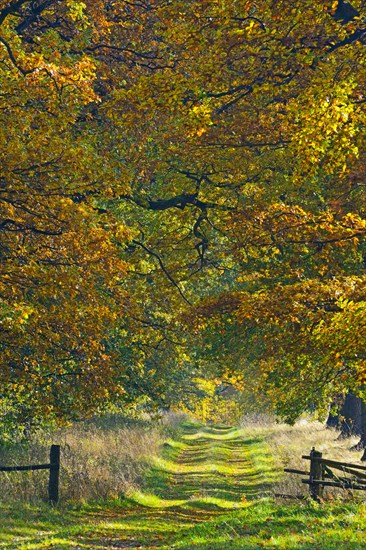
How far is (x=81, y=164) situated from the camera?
12094 mm

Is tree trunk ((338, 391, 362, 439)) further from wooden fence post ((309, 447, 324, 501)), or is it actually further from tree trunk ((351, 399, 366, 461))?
wooden fence post ((309, 447, 324, 501))

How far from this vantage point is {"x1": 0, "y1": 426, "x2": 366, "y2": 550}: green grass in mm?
12078

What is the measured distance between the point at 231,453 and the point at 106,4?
73.7 ft

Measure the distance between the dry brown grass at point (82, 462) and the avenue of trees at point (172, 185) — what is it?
1825 mm

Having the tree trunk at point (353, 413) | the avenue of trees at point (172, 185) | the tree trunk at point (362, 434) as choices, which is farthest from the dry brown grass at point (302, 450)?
the avenue of trees at point (172, 185)

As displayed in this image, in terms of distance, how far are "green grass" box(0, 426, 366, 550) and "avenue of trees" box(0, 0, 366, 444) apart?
240 centimetres

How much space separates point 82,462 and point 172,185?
842cm

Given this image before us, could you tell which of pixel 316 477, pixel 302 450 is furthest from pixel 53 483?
pixel 302 450

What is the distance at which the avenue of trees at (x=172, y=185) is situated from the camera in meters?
11.5

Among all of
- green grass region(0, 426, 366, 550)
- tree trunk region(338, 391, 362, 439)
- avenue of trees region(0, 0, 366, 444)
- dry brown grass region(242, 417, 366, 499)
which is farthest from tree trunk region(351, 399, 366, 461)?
avenue of trees region(0, 0, 366, 444)

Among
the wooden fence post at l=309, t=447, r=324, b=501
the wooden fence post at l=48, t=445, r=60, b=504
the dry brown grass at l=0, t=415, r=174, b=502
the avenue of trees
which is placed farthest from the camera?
the dry brown grass at l=0, t=415, r=174, b=502

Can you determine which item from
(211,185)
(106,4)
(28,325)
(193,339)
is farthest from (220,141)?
(193,339)

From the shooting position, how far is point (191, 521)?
1698cm

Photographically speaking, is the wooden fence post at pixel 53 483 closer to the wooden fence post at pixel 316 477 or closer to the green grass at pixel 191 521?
the green grass at pixel 191 521
